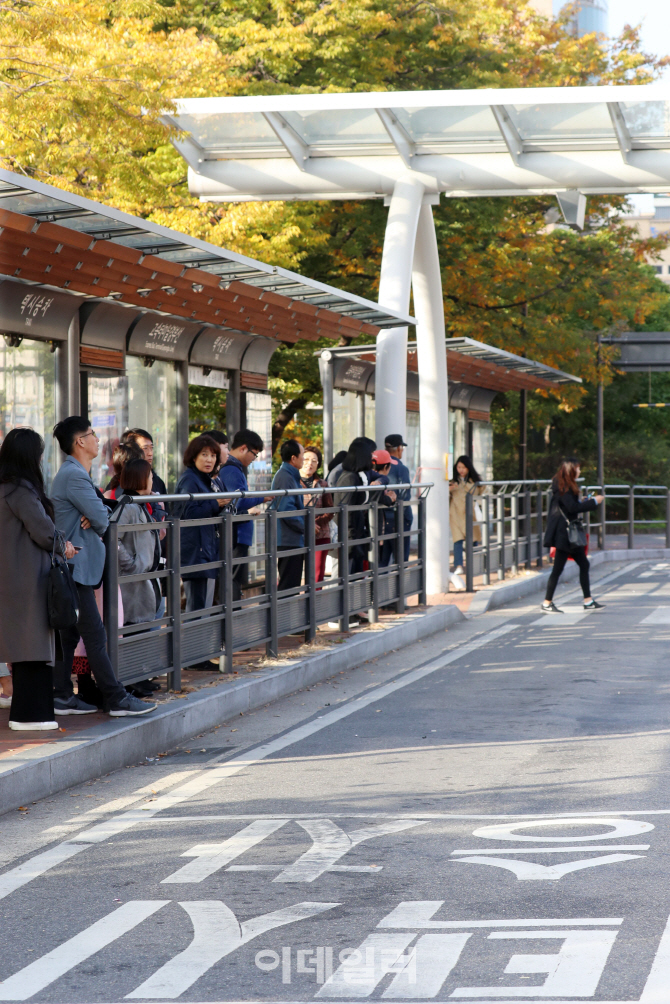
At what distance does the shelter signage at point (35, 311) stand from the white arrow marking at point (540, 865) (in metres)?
6.65

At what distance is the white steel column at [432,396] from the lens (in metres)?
16.8

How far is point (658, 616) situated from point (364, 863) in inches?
403

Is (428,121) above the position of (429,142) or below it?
above

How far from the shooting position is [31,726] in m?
7.08

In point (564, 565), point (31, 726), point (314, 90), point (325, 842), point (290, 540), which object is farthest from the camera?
point (314, 90)

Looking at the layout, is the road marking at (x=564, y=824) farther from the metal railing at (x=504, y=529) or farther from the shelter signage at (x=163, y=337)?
the metal railing at (x=504, y=529)

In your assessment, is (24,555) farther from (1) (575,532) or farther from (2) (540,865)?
(1) (575,532)

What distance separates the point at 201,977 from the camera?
12.8ft

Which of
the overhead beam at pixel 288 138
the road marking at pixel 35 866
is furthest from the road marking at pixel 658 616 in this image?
the road marking at pixel 35 866

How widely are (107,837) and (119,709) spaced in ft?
6.37

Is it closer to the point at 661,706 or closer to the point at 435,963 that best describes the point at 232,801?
the point at 435,963

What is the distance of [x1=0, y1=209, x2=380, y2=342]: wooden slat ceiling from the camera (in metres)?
9.68

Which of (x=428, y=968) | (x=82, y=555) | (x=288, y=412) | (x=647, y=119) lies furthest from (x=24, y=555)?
(x=288, y=412)

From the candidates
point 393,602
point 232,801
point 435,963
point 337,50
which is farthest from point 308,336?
point 435,963
